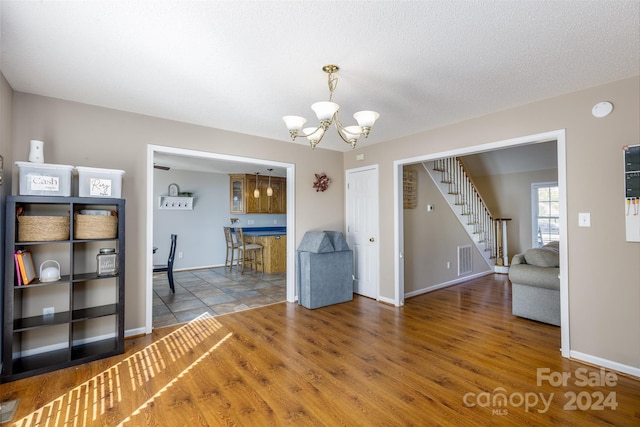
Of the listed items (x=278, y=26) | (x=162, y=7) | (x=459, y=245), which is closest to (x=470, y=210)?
(x=459, y=245)

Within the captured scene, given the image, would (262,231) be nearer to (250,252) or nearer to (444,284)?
(250,252)

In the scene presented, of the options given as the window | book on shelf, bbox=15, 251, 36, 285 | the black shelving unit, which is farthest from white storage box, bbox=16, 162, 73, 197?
the window

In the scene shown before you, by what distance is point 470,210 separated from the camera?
5.96m

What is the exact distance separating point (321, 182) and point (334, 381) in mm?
3002

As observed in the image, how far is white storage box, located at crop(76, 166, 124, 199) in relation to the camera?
8.68 feet

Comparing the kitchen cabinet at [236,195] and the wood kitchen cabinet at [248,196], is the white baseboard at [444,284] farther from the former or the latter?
Answer: the kitchen cabinet at [236,195]

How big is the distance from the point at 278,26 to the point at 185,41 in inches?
24.7

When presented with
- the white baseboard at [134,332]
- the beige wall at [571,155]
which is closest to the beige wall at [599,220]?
the beige wall at [571,155]

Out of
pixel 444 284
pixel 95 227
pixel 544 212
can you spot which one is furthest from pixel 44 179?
pixel 544 212

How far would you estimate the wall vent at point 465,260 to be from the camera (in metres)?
5.56

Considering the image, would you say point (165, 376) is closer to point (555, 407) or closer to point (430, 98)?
point (555, 407)

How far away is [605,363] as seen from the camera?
8.21ft

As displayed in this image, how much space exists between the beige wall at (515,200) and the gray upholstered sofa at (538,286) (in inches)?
145

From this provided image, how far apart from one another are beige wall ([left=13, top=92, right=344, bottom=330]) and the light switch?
336cm
